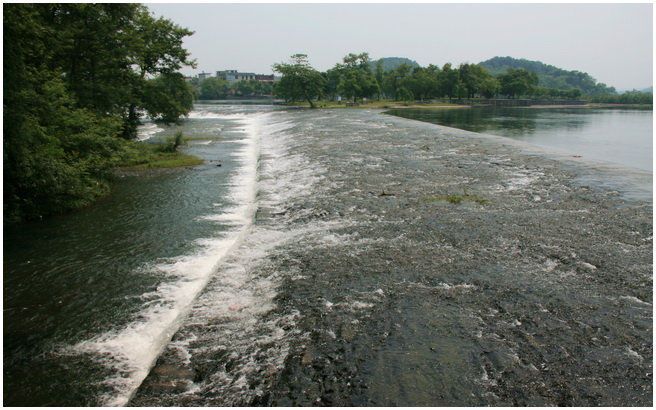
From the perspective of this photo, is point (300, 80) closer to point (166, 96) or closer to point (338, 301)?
point (166, 96)

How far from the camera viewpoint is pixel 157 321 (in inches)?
281

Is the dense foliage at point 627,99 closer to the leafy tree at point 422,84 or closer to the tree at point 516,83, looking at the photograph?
the tree at point 516,83

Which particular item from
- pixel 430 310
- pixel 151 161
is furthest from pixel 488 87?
pixel 430 310

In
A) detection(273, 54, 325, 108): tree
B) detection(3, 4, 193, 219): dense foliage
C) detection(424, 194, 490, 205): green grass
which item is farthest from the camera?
detection(273, 54, 325, 108): tree

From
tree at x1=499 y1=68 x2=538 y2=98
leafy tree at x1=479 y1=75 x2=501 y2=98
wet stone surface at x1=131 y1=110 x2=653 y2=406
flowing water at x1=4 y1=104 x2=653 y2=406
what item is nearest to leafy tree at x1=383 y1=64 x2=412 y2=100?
leafy tree at x1=479 y1=75 x2=501 y2=98

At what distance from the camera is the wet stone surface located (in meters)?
5.44

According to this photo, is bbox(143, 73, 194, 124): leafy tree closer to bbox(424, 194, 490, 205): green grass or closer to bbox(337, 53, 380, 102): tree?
bbox(424, 194, 490, 205): green grass

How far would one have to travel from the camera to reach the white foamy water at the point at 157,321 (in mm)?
5840

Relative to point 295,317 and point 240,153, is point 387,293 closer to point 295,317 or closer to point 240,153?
point 295,317

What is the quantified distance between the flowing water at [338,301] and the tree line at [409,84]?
99.4m

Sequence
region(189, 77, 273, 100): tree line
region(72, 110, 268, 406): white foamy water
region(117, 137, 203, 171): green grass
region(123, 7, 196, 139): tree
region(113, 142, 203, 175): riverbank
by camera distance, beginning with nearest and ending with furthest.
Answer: region(72, 110, 268, 406): white foamy water → region(113, 142, 203, 175): riverbank → region(117, 137, 203, 171): green grass → region(123, 7, 196, 139): tree → region(189, 77, 273, 100): tree line

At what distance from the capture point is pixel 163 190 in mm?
17000

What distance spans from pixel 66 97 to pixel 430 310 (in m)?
14.2

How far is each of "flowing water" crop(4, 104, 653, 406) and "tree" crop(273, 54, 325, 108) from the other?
97.1 meters
